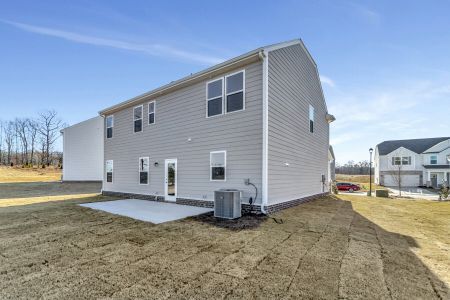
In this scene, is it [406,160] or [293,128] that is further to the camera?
[406,160]

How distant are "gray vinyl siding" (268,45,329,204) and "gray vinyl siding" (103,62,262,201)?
64 cm

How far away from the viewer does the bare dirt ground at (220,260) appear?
293cm

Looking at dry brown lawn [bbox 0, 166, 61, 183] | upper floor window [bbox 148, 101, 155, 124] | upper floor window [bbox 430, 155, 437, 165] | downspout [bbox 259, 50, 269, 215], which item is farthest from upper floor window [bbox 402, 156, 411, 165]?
dry brown lawn [bbox 0, 166, 61, 183]

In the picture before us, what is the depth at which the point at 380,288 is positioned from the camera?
3.01 metres

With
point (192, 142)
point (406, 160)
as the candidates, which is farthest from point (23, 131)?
point (406, 160)

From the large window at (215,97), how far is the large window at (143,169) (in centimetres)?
492

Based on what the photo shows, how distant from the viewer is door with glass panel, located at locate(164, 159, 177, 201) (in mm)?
10523

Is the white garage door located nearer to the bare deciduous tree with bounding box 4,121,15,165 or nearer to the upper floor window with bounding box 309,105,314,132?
the upper floor window with bounding box 309,105,314,132

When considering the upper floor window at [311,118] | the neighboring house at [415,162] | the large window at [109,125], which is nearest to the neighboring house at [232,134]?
the upper floor window at [311,118]

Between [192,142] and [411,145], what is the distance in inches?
1542

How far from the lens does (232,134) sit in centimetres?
849

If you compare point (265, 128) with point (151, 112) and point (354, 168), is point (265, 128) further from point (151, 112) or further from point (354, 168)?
point (354, 168)

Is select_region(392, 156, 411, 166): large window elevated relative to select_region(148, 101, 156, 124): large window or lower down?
lower down

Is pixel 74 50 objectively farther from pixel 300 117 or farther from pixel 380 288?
pixel 380 288
